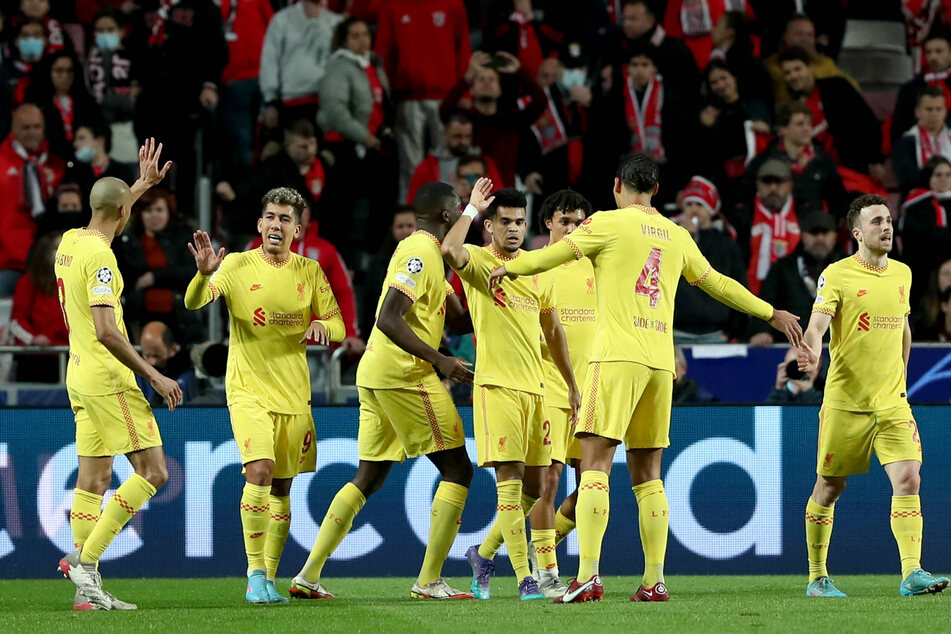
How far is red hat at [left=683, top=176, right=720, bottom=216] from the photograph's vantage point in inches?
507

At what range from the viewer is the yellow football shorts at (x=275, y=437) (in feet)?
25.4

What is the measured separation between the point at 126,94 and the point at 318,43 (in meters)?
2.05

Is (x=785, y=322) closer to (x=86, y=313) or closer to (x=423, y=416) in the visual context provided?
(x=423, y=416)

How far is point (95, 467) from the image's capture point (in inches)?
313

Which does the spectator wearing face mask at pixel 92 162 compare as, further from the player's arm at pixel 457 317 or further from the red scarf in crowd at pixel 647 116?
the player's arm at pixel 457 317

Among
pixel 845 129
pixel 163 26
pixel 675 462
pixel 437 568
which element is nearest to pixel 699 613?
pixel 437 568

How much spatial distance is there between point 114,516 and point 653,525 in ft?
9.67

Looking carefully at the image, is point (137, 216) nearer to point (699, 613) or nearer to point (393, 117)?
point (393, 117)

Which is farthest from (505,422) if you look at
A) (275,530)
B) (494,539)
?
(275,530)

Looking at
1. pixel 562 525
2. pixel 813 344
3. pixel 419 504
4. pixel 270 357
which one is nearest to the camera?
pixel 813 344

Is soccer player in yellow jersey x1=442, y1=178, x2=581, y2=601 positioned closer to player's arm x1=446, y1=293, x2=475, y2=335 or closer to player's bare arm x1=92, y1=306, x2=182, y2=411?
player's arm x1=446, y1=293, x2=475, y2=335

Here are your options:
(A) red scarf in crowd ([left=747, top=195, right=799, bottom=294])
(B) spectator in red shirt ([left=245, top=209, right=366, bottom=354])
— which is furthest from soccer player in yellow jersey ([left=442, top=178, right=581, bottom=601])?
(A) red scarf in crowd ([left=747, top=195, right=799, bottom=294])

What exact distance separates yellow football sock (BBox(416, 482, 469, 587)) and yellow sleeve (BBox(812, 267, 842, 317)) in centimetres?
230

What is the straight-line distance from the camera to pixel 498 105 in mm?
13719
